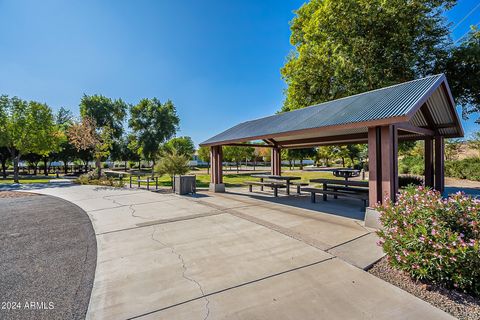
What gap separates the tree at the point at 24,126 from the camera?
19984mm

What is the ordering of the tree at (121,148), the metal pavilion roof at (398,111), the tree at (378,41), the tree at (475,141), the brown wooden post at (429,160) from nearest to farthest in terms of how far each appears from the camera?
the metal pavilion roof at (398,111) < the brown wooden post at (429,160) < the tree at (378,41) < the tree at (475,141) < the tree at (121,148)

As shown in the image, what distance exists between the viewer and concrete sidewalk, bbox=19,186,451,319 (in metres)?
2.66

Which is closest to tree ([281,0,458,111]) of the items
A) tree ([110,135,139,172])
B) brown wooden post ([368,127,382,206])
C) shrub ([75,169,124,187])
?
brown wooden post ([368,127,382,206])

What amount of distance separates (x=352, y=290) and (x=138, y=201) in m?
8.98

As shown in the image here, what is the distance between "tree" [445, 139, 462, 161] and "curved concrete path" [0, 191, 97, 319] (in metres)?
29.3

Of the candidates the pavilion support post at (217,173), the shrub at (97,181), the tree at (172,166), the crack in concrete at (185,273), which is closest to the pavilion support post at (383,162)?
the crack in concrete at (185,273)

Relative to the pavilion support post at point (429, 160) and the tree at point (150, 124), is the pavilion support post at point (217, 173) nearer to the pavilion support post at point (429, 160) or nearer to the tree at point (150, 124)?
the pavilion support post at point (429, 160)

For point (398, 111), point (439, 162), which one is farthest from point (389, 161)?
point (439, 162)

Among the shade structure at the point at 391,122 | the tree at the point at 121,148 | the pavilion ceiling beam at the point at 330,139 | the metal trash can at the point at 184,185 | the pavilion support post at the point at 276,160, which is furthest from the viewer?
the tree at the point at 121,148

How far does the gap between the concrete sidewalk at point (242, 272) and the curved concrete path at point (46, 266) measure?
256 mm

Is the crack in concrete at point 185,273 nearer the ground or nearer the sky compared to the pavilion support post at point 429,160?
Answer: nearer the ground

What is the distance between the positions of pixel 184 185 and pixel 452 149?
2595 cm

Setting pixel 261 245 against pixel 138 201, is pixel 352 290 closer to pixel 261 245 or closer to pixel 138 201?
pixel 261 245

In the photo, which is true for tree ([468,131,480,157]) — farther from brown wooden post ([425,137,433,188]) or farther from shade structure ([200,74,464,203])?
brown wooden post ([425,137,433,188])
